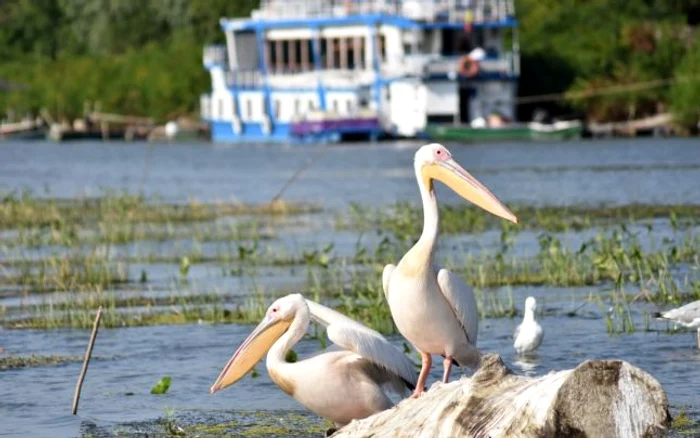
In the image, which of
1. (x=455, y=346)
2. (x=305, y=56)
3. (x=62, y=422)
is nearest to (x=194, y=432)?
(x=62, y=422)

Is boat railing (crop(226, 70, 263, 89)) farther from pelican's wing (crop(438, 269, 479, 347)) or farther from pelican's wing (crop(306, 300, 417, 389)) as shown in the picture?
pelican's wing (crop(306, 300, 417, 389))

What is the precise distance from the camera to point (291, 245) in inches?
814

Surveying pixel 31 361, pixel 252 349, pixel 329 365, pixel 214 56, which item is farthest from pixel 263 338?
pixel 214 56

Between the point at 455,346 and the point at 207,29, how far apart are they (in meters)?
71.0

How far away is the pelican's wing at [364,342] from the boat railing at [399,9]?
51.7 metres

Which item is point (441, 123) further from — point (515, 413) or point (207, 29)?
point (515, 413)

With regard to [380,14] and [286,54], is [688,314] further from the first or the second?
[286,54]

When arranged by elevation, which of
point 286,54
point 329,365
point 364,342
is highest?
point 364,342

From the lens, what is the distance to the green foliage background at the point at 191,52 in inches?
2415

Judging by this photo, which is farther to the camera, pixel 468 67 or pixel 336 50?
pixel 336 50

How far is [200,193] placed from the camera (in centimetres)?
3350

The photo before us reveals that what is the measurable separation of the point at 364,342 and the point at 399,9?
55123 mm

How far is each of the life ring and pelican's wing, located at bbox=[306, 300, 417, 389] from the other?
50.6 m

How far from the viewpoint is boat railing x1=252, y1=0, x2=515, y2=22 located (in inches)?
2387
